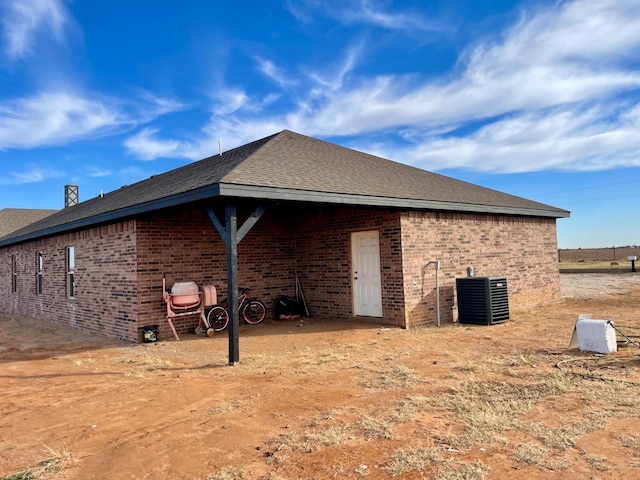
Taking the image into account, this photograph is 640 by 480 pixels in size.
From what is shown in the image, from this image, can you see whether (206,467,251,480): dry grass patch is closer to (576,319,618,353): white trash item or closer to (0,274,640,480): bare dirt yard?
(0,274,640,480): bare dirt yard

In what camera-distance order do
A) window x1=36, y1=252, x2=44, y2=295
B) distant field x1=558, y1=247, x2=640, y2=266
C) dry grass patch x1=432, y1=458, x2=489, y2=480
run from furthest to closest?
distant field x1=558, y1=247, x2=640, y2=266, window x1=36, y1=252, x2=44, y2=295, dry grass patch x1=432, y1=458, x2=489, y2=480

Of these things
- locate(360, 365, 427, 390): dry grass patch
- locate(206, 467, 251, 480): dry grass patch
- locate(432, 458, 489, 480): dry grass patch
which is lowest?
locate(206, 467, 251, 480): dry grass patch

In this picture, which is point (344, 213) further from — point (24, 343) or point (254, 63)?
point (24, 343)

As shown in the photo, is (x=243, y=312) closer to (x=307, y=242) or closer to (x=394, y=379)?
(x=307, y=242)

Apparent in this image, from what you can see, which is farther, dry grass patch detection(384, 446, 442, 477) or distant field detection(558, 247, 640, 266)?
distant field detection(558, 247, 640, 266)

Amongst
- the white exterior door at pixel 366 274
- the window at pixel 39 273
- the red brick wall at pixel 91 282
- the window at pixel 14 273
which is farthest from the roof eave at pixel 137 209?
the white exterior door at pixel 366 274

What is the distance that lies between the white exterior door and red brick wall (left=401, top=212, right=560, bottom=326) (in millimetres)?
760

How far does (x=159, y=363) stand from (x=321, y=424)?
404 cm

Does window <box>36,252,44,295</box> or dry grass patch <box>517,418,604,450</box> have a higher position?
window <box>36,252,44,295</box>

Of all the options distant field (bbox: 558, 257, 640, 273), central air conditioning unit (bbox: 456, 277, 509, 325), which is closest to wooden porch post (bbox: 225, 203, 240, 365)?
central air conditioning unit (bbox: 456, 277, 509, 325)

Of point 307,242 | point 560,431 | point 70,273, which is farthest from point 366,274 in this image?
point 70,273

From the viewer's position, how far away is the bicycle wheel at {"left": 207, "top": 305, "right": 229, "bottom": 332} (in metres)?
10.4

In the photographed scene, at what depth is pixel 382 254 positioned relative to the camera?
34.3 feet

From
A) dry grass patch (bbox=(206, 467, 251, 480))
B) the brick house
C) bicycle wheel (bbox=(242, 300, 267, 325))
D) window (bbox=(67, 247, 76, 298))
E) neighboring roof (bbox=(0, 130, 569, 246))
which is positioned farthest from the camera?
window (bbox=(67, 247, 76, 298))
